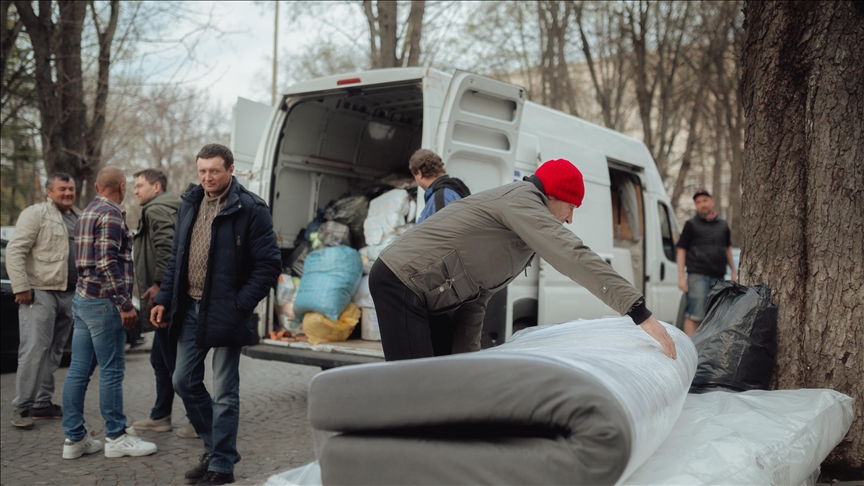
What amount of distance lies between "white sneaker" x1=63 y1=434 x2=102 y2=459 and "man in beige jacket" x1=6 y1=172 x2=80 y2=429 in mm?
1071

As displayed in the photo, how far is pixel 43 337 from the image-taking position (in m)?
5.57

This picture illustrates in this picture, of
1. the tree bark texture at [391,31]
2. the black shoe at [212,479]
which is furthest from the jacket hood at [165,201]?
the tree bark texture at [391,31]

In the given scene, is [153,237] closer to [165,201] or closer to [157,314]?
[165,201]

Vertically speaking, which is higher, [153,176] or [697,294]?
[153,176]

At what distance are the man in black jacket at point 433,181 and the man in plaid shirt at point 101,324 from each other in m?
1.95

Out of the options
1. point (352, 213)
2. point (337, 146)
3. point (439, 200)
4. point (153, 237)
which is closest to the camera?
point (439, 200)

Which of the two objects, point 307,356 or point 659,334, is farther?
point 307,356

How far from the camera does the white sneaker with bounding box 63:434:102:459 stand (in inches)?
182

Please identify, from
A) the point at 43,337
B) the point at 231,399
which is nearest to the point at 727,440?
the point at 231,399

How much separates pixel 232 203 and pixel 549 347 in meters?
2.15

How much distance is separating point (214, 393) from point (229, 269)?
2.32 feet

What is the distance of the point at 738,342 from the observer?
399 cm

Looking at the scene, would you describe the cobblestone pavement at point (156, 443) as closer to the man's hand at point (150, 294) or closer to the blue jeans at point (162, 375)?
the blue jeans at point (162, 375)

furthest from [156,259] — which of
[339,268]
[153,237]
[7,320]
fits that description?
[7,320]
